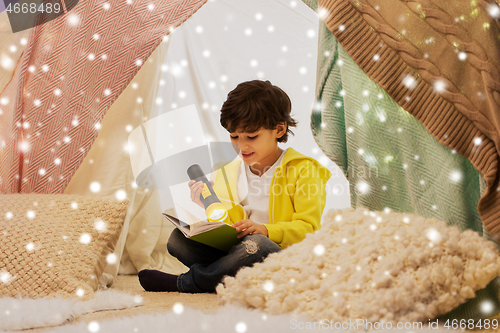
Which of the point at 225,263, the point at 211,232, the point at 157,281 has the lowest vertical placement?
the point at 157,281

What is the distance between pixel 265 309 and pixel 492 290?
→ 40 cm

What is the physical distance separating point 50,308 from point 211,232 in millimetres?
345

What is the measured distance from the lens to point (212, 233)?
0.86m

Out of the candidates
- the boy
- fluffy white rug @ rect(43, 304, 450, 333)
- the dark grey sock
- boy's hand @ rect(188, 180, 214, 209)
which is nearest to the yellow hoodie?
the boy

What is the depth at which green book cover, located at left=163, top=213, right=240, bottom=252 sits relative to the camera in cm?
82

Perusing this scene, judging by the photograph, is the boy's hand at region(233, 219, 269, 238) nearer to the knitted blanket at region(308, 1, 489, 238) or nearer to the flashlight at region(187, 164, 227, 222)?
the flashlight at region(187, 164, 227, 222)

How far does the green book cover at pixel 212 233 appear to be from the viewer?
817 mm

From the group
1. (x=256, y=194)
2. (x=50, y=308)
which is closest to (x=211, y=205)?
(x=256, y=194)

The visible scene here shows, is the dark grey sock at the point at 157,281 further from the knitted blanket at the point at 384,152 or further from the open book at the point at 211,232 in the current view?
the knitted blanket at the point at 384,152

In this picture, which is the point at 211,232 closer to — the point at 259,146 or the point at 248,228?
the point at 248,228


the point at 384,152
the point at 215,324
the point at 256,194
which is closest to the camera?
the point at 215,324

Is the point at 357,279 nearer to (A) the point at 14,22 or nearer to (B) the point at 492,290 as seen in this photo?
(B) the point at 492,290

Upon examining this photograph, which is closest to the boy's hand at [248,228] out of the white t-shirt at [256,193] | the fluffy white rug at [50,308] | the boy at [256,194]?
the boy at [256,194]

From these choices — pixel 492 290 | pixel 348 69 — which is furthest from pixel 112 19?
pixel 492 290
